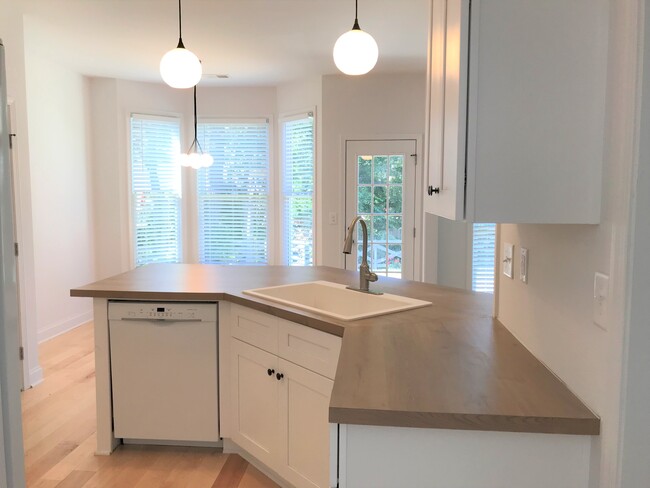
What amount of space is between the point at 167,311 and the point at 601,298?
2.02 metres

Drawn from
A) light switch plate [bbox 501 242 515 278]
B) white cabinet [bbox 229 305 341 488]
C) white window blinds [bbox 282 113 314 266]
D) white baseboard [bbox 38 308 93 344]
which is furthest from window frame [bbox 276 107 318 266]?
light switch plate [bbox 501 242 515 278]

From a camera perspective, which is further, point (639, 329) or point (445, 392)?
point (445, 392)

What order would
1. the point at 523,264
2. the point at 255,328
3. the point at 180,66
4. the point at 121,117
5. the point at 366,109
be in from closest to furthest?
the point at 523,264 → the point at 255,328 → the point at 180,66 → the point at 366,109 → the point at 121,117

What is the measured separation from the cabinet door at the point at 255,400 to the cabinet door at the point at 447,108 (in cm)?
108

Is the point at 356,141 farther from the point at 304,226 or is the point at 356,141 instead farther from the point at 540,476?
the point at 540,476

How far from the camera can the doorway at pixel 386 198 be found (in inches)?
210

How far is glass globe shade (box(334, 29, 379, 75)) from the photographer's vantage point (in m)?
2.51

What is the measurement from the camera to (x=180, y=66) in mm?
2645

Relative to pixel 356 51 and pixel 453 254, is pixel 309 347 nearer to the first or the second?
pixel 356 51

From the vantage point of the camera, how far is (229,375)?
A: 8.58ft

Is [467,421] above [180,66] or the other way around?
the other way around

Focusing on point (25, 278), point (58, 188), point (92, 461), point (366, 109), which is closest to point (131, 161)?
point (58, 188)

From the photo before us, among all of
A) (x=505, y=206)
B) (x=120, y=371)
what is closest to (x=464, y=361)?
(x=505, y=206)

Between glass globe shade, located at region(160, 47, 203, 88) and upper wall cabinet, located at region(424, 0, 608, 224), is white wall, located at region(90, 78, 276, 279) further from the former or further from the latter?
upper wall cabinet, located at region(424, 0, 608, 224)
